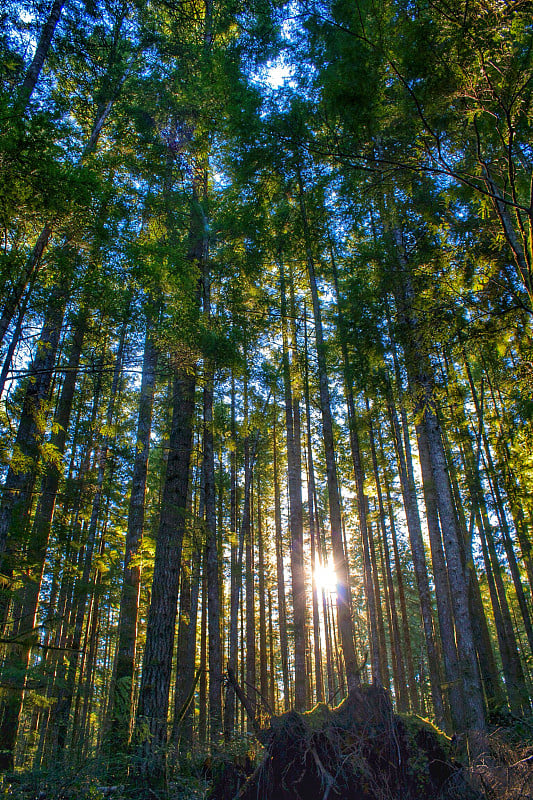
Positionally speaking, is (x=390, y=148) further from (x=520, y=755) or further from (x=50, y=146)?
(x=520, y=755)

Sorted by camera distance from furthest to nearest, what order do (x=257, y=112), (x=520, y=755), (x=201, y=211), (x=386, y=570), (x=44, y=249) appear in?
1. (x=386, y=570)
2. (x=201, y=211)
3. (x=257, y=112)
4. (x=44, y=249)
5. (x=520, y=755)

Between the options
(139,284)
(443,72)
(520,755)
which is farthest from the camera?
(139,284)

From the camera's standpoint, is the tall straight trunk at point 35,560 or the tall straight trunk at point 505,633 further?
the tall straight trunk at point 505,633

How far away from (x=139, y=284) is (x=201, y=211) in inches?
197

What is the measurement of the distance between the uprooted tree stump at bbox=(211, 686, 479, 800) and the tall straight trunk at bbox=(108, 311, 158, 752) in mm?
2219

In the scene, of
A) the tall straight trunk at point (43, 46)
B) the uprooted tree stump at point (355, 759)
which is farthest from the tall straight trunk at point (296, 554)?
the tall straight trunk at point (43, 46)

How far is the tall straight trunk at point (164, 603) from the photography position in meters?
5.35

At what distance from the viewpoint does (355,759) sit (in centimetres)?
414

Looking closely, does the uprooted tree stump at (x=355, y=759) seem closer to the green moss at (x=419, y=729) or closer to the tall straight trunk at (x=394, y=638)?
the green moss at (x=419, y=729)

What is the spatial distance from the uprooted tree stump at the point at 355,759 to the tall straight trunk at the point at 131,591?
7.28 feet

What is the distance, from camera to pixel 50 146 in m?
5.12

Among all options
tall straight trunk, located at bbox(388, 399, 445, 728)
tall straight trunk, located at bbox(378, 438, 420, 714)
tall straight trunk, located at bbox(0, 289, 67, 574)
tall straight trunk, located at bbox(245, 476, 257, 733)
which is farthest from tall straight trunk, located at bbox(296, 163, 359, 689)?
tall straight trunk, located at bbox(245, 476, 257, 733)

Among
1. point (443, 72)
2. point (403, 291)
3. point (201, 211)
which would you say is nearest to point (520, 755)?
point (443, 72)

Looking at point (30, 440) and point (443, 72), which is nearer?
point (443, 72)
